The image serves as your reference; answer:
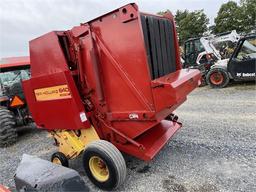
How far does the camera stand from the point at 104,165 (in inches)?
129

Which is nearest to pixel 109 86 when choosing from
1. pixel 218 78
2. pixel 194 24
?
pixel 218 78

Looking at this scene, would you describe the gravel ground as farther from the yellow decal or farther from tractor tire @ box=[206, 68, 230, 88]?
tractor tire @ box=[206, 68, 230, 88]

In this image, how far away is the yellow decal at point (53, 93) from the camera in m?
3.46

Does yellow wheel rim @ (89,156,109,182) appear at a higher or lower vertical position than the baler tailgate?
lower

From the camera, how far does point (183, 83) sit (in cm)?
309

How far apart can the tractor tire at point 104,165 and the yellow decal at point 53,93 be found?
2.61 feet

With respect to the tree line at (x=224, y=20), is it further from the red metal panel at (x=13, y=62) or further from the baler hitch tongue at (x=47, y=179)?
the baler hitch tongue at (x=47, y=179)

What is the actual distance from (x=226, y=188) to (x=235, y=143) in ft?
4.54

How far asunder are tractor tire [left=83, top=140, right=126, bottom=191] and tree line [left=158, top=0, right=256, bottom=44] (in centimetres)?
3097

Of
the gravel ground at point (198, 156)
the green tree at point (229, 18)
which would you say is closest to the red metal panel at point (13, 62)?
the gravel ground at point (198, 156)

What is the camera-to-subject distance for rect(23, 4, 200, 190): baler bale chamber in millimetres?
2996

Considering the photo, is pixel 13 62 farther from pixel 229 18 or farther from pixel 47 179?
pixel 229 18

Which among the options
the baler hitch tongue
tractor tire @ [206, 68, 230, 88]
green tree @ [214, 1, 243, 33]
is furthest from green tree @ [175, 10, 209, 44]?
the baler hitch tongue

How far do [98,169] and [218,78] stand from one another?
7.61 meters
